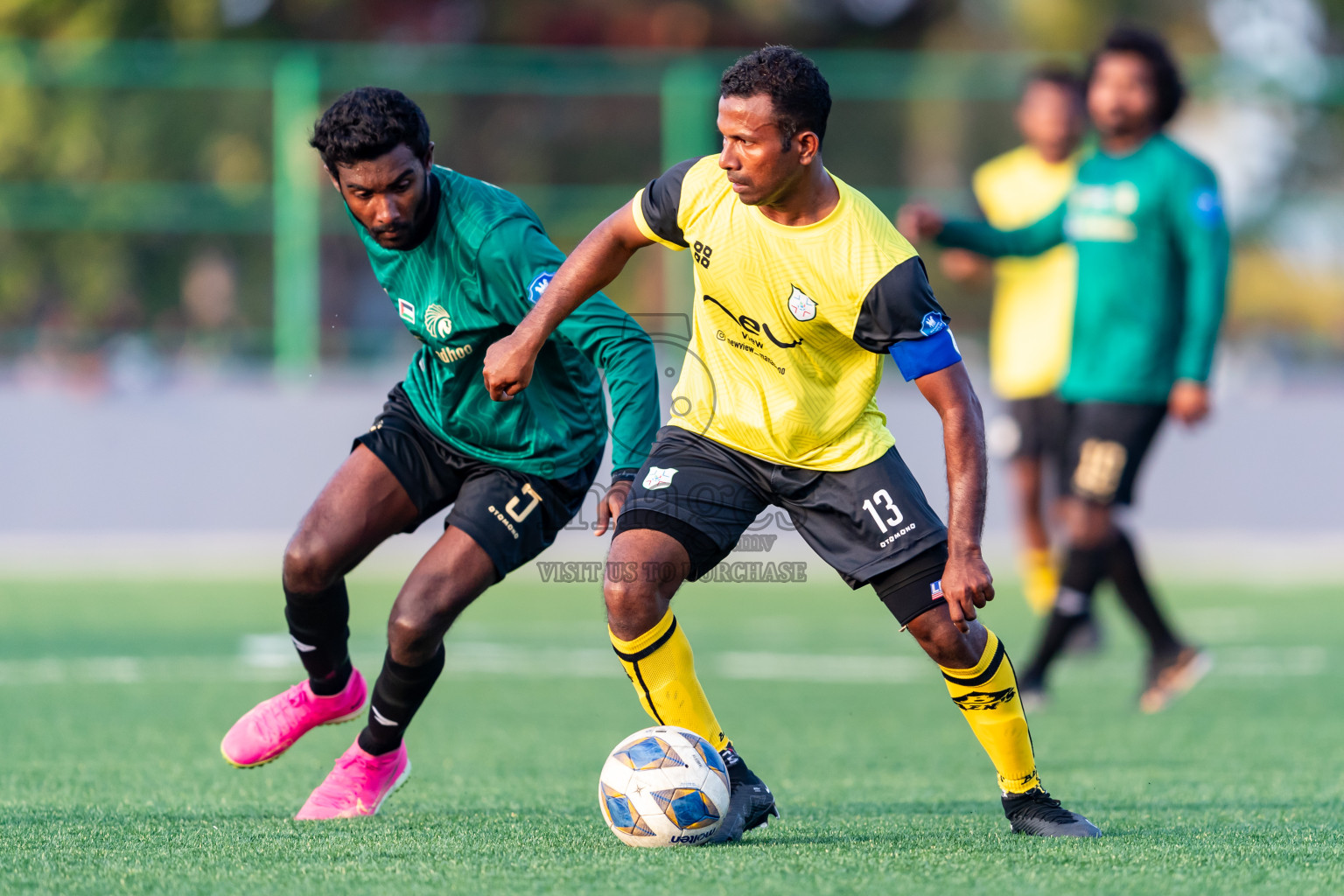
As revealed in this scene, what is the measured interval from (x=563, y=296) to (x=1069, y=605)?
12.0ft

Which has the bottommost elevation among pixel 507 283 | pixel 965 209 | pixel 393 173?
pixel 965 209

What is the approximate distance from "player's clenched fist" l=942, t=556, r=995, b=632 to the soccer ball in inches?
29.9

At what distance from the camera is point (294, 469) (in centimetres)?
1389

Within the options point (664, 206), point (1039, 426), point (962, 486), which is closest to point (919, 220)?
point (664, 206)

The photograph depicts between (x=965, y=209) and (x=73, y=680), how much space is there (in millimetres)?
9214

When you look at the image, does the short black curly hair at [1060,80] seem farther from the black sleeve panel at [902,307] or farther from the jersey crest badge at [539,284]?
the black sleeve panel at [902,307]

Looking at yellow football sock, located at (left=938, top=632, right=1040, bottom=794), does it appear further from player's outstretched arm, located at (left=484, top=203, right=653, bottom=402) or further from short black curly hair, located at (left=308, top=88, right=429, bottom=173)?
short black curly hair, located at (left=308, top=88, right=429, bottom=173)

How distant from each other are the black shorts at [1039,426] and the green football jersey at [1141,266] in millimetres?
1574

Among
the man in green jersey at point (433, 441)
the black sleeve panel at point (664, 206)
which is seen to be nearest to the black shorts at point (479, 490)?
the man in green jersey at point (433, 441)

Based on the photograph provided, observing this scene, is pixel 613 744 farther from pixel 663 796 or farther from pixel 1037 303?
Answer: pixel 1037 303

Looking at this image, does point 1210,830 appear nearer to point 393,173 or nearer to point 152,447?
point 393,173

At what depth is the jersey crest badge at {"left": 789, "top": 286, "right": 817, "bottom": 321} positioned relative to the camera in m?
4.30

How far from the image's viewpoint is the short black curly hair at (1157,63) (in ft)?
23.9

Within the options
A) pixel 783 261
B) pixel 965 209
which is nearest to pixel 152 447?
pixel 965 209
